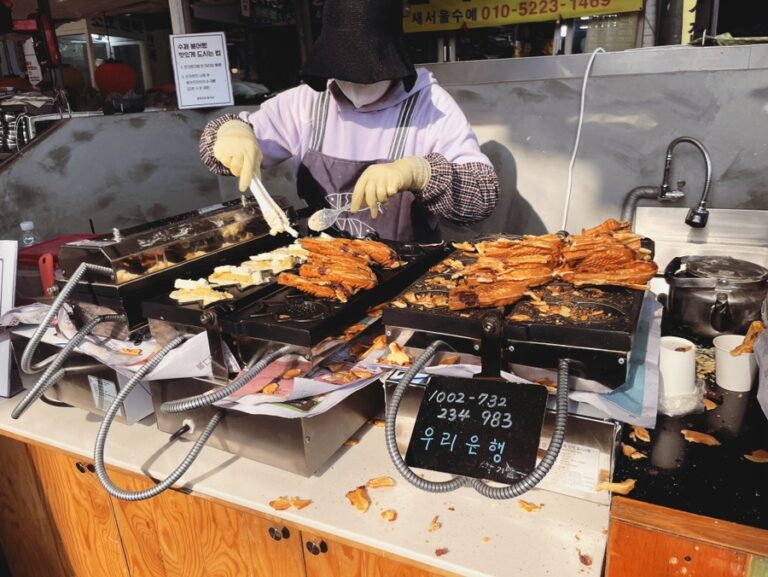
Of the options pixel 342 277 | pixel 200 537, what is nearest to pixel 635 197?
pixel 342 277

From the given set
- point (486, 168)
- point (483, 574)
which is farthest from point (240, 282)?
point (486, 168)

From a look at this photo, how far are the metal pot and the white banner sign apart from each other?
3646 mm

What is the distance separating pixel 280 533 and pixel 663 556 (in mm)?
869

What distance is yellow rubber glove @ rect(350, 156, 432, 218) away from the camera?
76.0 inches

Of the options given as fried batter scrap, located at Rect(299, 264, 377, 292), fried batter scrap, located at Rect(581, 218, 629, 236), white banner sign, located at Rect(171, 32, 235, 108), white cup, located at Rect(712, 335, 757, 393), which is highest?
white banner sign, located at Rect(171, 32, 235, 108)

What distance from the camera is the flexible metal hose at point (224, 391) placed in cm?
129

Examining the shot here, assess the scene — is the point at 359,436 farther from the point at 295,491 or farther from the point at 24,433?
the point at 24,433

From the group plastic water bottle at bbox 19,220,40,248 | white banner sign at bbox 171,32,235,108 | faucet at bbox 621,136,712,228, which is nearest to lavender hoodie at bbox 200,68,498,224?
faucet at bbox 621,136,712,228

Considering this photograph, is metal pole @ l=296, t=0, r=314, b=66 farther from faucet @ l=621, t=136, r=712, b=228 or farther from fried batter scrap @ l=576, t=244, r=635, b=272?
fried batter scrap @ l=576, t=244, r=635, b=272

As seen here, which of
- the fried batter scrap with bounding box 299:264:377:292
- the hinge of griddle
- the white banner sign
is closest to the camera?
the hinge of griddle

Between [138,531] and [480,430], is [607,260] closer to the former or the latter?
[480,430]

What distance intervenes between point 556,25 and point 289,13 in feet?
11.6

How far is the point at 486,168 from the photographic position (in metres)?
2.29

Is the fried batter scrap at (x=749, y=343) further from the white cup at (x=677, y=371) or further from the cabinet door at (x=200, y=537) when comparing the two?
the cabinet door at (x=200, y=537)
